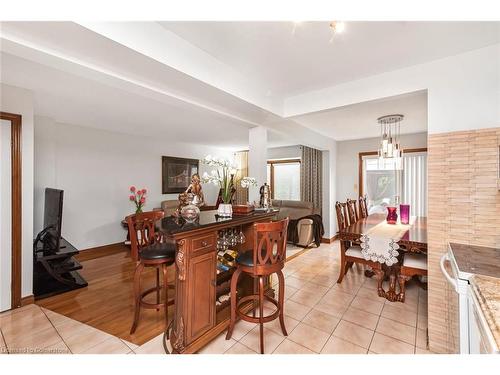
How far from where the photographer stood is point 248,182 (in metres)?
2.29

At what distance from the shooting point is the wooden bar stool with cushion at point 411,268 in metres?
2.37

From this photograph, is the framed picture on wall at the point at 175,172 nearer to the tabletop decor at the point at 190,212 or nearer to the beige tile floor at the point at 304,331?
the beige tile floor at the point at 304,331

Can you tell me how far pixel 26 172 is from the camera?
240 centimetres

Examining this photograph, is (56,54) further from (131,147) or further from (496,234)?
(131,147)

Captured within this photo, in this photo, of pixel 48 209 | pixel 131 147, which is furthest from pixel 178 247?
pixel 131 147

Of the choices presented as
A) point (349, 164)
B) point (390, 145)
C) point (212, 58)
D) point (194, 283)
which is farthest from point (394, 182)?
point (194, 283)

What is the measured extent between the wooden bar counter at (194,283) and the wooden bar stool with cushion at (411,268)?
2.03 metres

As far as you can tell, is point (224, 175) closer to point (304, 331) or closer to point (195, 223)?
point (195, 223)

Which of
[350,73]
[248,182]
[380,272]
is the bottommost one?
[380,272]

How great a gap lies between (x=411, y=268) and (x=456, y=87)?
5.91 ft

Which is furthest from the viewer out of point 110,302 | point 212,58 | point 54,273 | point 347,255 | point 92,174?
point 92,174

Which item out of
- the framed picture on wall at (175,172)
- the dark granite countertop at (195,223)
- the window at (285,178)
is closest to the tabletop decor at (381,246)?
the dark granite countertop at (195,223)

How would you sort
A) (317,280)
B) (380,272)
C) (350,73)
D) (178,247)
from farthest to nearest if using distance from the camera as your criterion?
(317,280), (380,272), (350,73), (178,247)
